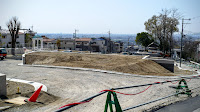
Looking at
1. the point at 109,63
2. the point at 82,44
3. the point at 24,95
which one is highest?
the point at 82,44

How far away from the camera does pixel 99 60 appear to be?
25750mm

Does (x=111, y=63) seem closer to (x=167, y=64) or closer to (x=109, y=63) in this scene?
(x=109, y=63)

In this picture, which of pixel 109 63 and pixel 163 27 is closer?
pixel 109 63

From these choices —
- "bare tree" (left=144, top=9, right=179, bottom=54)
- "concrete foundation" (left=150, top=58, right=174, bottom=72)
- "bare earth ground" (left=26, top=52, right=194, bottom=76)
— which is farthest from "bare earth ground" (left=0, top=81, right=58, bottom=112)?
"bare tree" (left=144, top=9, right=179, bottom=54)

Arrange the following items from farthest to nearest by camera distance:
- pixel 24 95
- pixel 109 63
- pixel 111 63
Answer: pixel 109 63 → pixel 111 63 → pixel 24 95

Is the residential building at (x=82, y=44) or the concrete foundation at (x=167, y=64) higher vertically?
the residential building at (x=82, y=44)

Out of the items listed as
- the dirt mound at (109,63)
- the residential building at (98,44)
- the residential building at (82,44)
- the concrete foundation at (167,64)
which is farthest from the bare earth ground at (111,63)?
the residential building at (98,44)

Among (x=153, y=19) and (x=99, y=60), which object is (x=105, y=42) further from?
(x=99, y=60)

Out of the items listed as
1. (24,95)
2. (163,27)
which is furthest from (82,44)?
(24,95)

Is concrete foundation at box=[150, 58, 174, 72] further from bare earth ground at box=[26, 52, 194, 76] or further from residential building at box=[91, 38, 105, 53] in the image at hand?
residential building at box=[91, 38, 105, 53]

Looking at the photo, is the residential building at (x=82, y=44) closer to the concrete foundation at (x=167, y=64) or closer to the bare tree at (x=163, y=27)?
the bare tree at (x=163, y=27)

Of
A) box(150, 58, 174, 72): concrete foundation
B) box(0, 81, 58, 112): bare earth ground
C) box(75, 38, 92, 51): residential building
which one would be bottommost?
box(0, 81, 58, 112): bare earth ground

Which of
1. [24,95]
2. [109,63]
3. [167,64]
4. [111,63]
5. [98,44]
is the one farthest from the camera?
[98,44]

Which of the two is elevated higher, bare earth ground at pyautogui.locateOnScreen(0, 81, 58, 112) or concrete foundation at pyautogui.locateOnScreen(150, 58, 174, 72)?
concrete foundation at pyautogui.locateOnScreen(150, 58, 174, 72)
